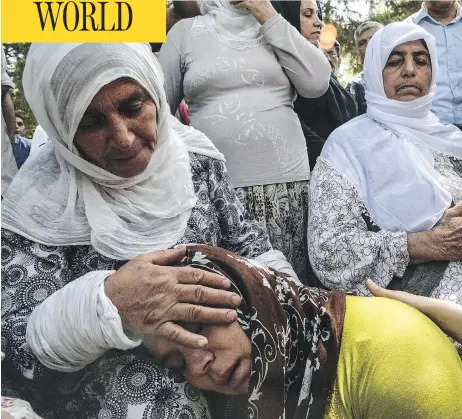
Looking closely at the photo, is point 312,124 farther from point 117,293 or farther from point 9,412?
point 9,412

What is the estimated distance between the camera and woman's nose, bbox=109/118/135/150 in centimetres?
141

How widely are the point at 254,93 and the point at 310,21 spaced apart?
0.88ft

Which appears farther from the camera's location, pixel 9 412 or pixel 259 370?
pixel 259 370

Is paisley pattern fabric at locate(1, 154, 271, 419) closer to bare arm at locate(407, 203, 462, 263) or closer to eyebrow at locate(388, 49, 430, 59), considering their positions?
bare arm at locate(407, 203, 462, 263)

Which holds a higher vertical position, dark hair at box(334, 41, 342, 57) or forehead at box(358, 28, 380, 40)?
forehead at box(358, 28, 380, 40)

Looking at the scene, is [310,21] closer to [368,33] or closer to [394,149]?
[368,33]

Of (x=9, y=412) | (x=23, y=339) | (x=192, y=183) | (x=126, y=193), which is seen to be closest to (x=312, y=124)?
(x=192, y=183)

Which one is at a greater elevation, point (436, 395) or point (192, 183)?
point (192, 183)

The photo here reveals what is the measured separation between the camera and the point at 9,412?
115 centimetres

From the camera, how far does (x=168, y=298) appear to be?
1.27 meters

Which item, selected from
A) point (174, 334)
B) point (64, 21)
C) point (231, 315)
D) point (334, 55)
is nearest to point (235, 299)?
point (231, 315)

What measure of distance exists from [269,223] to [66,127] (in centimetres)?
60

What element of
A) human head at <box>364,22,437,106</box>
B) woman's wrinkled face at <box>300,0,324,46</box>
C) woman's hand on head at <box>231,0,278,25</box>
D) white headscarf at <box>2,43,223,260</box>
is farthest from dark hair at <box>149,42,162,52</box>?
human head at <box>364,22,437,106</box>

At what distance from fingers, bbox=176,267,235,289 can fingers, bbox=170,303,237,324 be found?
44 millimetres
